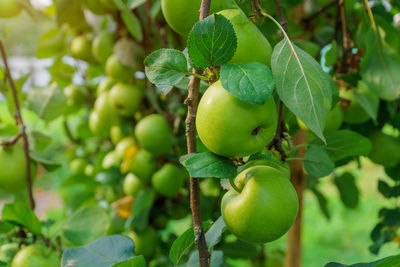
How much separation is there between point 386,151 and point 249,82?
473mm

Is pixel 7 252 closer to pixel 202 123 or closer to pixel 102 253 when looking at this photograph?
pixel 102 253

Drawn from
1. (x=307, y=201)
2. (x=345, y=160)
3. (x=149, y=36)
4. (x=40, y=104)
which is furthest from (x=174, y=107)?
(x=307, y=201)

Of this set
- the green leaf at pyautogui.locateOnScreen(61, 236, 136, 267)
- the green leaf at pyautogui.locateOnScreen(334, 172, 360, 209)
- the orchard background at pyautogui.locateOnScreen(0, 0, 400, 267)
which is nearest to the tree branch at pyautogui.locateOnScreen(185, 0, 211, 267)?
the orchard background at pyautogui.locateOnScreen(0, 0, 400, 267)

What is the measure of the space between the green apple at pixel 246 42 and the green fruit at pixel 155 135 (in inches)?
20.8

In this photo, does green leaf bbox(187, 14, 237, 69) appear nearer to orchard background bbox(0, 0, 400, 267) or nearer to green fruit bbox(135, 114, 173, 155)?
orchard background bbox(0, 0, 400, 267)

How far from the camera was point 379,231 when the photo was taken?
853mm

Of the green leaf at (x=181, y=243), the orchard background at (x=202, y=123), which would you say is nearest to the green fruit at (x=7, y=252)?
the orchard background at (x=202, y=123)

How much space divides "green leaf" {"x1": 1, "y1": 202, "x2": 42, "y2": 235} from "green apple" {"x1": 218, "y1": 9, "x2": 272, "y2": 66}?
381 millimetres

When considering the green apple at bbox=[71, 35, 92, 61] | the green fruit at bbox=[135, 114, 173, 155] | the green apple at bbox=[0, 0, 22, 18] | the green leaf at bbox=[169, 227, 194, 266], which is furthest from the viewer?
the green apple at bbox=[71, 35, 92, 61]

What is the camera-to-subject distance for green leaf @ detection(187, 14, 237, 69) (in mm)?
331

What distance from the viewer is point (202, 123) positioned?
335mm

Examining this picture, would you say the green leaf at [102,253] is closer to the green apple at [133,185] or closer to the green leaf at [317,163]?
the green leaf at [317,163]

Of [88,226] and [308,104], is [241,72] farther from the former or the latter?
[88,226]

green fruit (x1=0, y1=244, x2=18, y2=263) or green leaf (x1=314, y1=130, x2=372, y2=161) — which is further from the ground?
green leaf (x1=314, y1=130, x2=372, y2=161)
